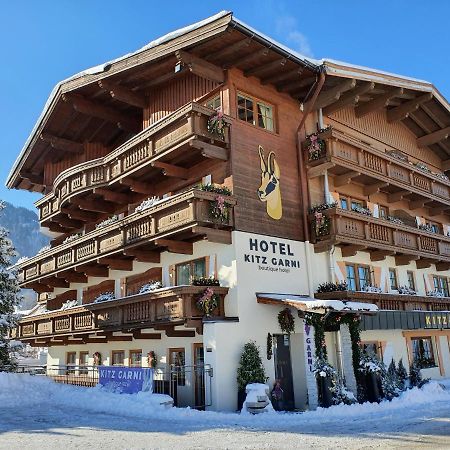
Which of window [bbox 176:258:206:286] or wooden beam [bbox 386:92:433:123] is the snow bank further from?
wooden beam [bbox 386:92:433:123]

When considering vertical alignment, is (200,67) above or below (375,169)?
above

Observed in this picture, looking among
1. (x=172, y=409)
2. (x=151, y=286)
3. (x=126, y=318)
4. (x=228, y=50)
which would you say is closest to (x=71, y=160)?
(x=151, y=286)

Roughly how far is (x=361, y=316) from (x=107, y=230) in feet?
32.5

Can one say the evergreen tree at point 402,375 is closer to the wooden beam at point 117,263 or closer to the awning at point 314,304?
the awning at point 314,304

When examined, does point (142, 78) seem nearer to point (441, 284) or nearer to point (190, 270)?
point (190, 270)

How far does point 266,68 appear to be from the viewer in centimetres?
1823

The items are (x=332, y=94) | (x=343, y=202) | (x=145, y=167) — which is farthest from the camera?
(x=343, y=202)

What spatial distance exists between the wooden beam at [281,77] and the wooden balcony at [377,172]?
238 centimetres

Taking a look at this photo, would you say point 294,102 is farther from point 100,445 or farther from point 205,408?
point 100,445

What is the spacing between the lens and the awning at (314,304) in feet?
51.3

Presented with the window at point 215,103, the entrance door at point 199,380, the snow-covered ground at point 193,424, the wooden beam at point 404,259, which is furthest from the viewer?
the wooden beam at point 404,259

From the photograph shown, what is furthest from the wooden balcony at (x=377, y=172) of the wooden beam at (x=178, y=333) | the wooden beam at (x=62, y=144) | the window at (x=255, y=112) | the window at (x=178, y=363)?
the wooden beam at (x=62, y=144)

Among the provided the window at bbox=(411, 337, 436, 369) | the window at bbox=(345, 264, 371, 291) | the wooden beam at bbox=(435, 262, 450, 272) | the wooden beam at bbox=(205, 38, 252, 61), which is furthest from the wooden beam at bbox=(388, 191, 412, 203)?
the wooden beam at bbox=(205, 38, 252, 61)

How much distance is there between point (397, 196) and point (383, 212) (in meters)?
0.94
